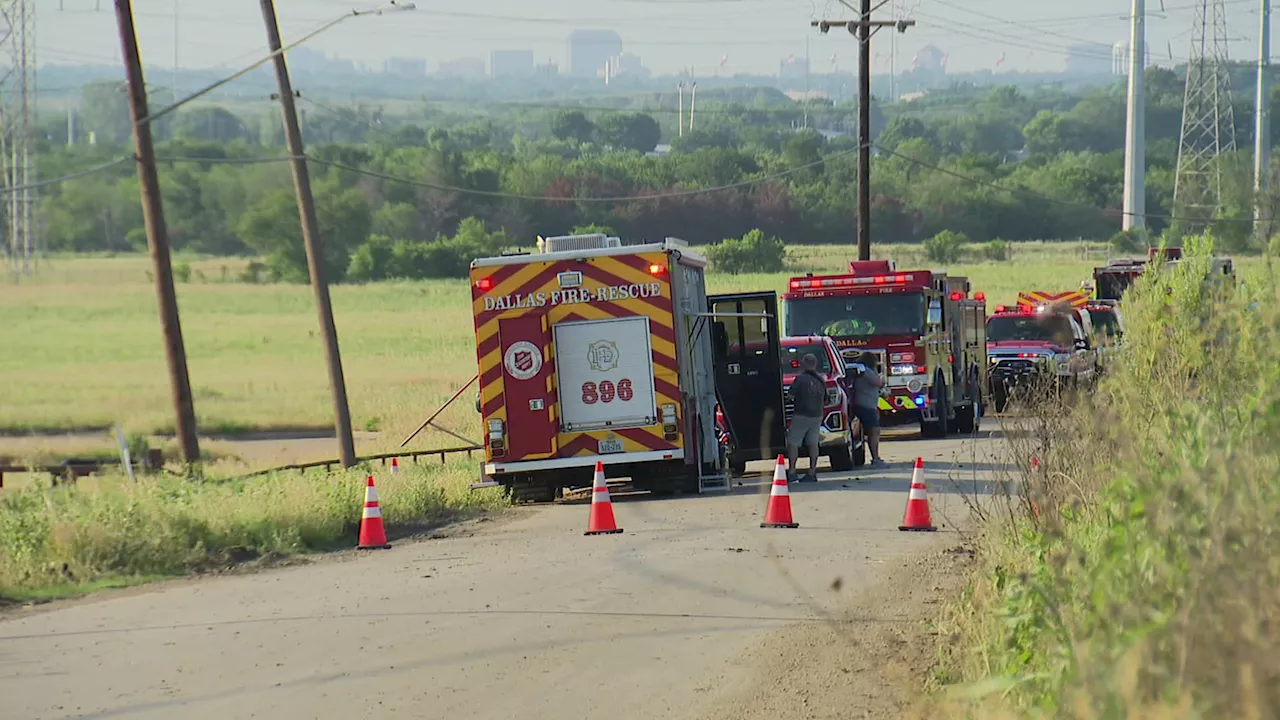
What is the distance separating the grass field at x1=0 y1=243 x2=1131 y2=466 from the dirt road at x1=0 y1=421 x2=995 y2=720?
63.6 feet

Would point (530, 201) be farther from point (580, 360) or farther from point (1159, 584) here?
point (1159, 584)

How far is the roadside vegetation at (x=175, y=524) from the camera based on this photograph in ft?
47.6

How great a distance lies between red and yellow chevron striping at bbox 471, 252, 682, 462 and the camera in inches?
780

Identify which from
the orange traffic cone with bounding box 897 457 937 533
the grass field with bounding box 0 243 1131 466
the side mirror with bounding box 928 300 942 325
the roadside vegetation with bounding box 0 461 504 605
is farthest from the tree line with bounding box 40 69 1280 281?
the orange traffic cone with bounding box 897 457 937 533

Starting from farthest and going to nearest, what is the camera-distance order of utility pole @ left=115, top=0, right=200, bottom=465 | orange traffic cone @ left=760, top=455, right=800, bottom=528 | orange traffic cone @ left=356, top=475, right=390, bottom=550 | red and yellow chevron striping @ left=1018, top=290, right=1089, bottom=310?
red and yellow chevron striping @ left=1018, top=290, right=1089, bottom=310 → utility pole @ left=115, top=0, right=200, bottom=465 → orange traffic cone @ left=356, top=475, right=390, bottom=550 → orange traffic cone @ left=760, top=455, right=800, bottom=528

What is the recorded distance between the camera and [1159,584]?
4.67 meters

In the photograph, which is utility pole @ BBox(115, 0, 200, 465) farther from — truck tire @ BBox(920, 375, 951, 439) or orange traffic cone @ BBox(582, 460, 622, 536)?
truck tire @ BBox(920, 375, 951, 439)

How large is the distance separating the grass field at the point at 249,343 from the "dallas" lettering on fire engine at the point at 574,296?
14.2 metres

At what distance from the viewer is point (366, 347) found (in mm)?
69688

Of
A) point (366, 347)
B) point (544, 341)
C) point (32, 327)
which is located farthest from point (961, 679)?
point (32, 327)

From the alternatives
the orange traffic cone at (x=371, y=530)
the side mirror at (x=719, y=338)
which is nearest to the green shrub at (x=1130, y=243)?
the side mirror at (x=719, y=338)

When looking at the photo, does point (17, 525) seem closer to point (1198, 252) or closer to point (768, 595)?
point (768, 595)

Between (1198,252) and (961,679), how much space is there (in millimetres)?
10564

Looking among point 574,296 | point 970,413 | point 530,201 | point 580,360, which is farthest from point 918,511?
point 530,201
